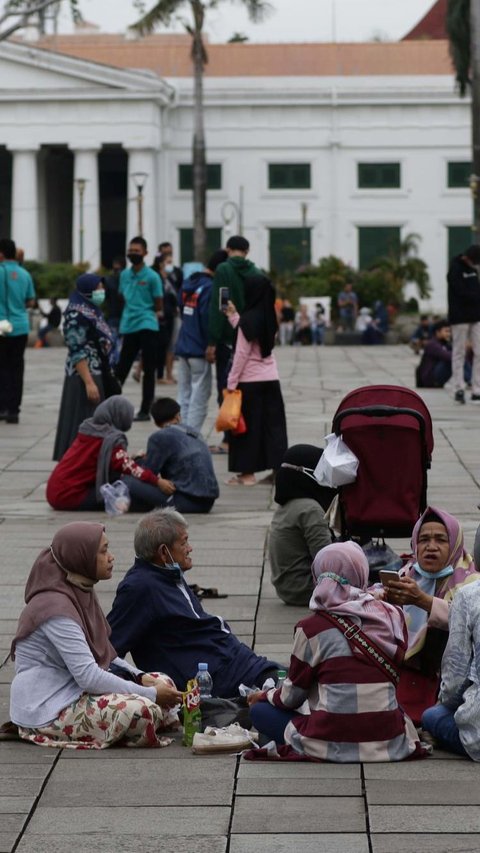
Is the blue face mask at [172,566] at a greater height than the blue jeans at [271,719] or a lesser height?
greater

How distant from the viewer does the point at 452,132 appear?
71.8 metres

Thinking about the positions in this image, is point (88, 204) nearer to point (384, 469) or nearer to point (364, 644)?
point (384, 469)

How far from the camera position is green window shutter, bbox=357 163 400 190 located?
71750 mm

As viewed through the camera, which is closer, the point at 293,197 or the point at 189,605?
the point at 189,605

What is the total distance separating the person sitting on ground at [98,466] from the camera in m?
11.1

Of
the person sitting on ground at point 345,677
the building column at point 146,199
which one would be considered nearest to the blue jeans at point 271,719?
the person sitting on ground at point 345,677

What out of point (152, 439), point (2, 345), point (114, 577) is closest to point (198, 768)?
point (114, 577)

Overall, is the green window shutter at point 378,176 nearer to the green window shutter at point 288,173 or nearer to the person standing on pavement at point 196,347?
the green window shutter at point 288,173

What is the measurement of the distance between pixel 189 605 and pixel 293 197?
65.4m

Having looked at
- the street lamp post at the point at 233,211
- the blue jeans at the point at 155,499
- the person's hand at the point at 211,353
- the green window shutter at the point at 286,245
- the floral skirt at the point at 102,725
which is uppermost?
the street lamp post at the point at 233,211

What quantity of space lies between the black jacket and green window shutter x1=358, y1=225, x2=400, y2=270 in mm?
51720

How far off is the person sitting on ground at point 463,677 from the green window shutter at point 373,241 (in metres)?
64.8

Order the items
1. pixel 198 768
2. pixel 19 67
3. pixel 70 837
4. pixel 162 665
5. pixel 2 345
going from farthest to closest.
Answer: pixel 19 67
pixel 2 345
pixel 162 665
pixel 198 768
pixel 70 837

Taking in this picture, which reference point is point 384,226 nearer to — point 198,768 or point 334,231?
point 334,231
